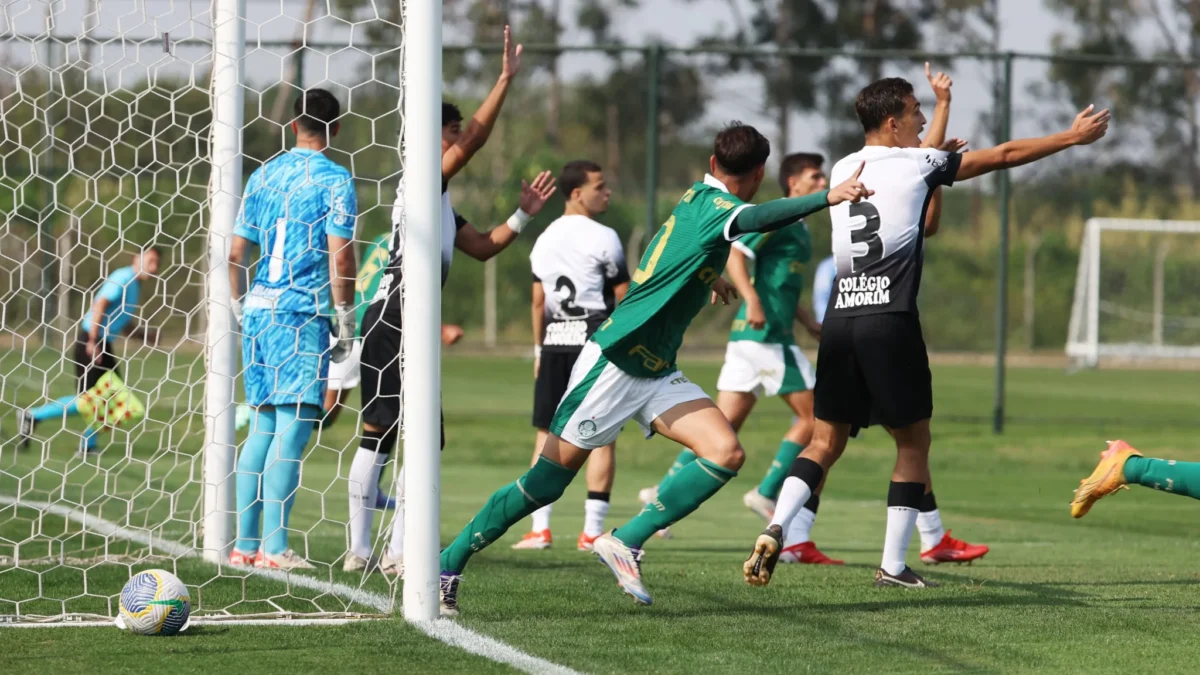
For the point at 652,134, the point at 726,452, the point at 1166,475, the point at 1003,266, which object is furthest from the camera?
the point at 1003,266

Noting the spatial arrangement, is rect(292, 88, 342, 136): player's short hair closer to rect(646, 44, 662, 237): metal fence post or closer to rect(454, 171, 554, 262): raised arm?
rect(454, 171, 554, 262): raised arm

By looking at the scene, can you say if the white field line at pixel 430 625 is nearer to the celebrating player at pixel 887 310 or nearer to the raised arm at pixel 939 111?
the celebrating player at pixel 887 310

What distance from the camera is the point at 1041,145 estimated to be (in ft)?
18.7

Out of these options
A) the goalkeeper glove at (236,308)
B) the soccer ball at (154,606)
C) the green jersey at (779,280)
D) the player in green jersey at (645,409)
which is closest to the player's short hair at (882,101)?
the player in green jersey at (645,409)

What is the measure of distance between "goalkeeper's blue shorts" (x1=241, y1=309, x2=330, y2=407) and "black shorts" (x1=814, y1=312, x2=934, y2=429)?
7.56 ft

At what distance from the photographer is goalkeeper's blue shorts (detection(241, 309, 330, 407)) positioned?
22.6 feet

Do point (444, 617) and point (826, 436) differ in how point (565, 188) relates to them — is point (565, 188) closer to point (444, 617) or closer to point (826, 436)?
point (826, 436)

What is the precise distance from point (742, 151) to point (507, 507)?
66.1 inches

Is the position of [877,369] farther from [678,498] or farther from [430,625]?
[430,625]

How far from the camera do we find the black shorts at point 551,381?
28.0 feet

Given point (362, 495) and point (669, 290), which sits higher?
point (669, 290)

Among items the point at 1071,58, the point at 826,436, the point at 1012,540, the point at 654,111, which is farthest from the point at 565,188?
the point at 1071,58

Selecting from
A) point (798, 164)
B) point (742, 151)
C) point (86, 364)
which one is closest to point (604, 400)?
point (742, 151)

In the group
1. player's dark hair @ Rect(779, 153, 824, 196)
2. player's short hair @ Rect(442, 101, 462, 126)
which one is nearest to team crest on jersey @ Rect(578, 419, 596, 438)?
player's short hair @ Rect(442, 101, 462, 126)
